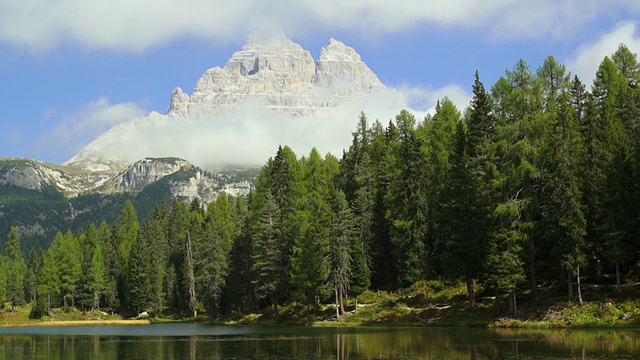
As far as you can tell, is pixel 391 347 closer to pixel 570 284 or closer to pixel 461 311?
pixel 570 284

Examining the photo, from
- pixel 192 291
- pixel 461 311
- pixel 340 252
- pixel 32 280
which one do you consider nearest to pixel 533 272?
pixel 461 311

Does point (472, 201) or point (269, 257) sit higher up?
point (472, 201)

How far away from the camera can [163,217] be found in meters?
177

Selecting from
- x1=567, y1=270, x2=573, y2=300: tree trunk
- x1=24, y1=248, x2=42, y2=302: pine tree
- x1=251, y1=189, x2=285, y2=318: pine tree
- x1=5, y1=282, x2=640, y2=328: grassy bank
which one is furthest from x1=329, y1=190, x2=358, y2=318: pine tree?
x1=24, y1=248, x2=42, y2=302: pine tree

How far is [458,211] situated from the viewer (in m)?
69.9

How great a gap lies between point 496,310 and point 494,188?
1224 centimetres

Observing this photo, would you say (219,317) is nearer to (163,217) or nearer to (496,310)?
(496,310)

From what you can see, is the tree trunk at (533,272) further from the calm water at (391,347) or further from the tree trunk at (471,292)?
the calm water at (391,347)

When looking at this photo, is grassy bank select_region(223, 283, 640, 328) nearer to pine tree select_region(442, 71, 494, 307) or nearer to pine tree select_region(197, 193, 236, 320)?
pine tree select_region(442, 71, 494, 307)

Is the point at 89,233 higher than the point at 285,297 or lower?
higher

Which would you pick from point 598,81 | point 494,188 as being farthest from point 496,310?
point 598,81

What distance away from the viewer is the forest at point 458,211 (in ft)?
200

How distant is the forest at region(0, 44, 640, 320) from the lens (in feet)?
200

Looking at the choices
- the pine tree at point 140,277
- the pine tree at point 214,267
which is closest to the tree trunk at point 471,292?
the pine tree at point 214,267
